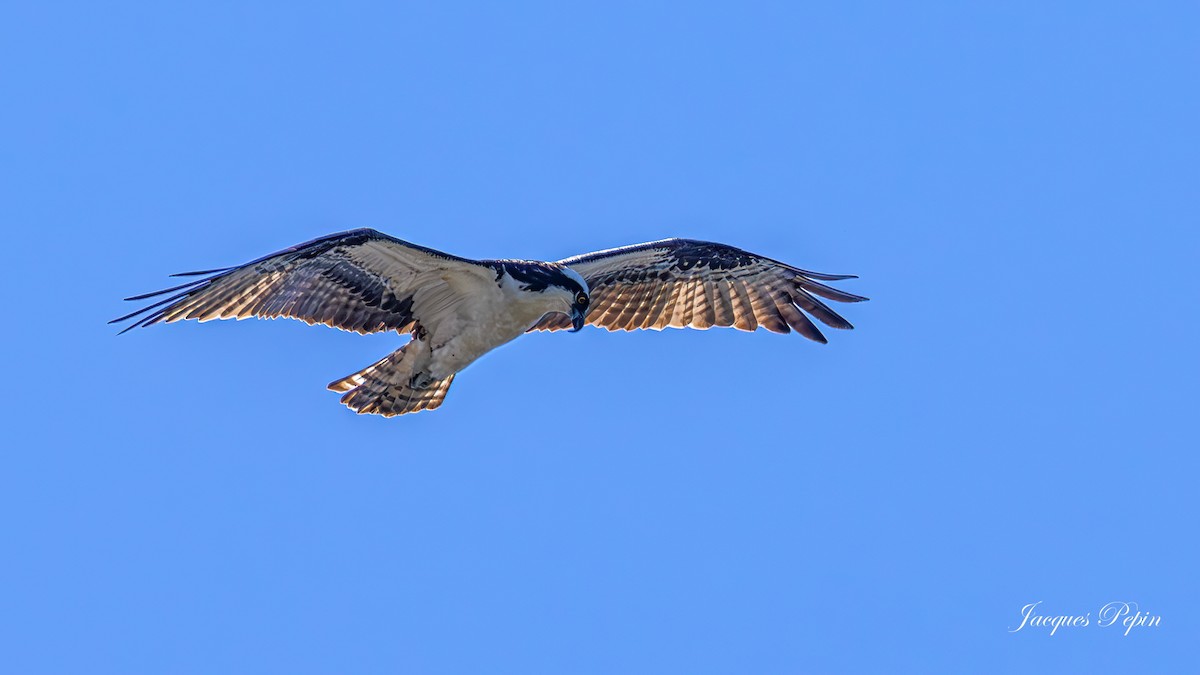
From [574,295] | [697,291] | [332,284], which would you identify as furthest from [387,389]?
[697,291]

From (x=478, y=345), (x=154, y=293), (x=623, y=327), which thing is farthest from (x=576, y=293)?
(x=154, y=293)

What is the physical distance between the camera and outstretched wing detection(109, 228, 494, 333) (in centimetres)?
1234

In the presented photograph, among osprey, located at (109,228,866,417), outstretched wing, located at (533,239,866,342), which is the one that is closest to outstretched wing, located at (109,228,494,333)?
osprey, located at (109,228,866,417)

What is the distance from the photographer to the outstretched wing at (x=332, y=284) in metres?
12.3

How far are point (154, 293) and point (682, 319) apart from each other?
222 inches

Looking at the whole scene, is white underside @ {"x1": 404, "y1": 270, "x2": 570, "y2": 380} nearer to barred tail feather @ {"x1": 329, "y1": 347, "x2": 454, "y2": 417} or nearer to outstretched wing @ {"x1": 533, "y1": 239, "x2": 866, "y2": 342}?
barred tail feather @ {"x1": 329, "y1": 347, "x2": 454, "y2": 417}

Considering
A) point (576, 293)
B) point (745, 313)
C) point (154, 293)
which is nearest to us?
point (154, 293)

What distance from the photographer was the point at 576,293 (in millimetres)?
12633

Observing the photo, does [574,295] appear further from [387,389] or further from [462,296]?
[387,389]

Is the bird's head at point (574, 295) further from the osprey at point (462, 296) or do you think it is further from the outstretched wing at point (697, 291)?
the outstretched wing at point (697, 291)

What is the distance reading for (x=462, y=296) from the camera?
513 inches

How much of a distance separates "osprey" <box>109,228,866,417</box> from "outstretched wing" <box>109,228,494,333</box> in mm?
11

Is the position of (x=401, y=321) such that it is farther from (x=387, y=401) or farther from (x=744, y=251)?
(x=744, y=251)

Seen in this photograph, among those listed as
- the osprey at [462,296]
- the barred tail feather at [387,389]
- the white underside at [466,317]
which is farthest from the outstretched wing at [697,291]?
the barred tail feather at [387,389]
